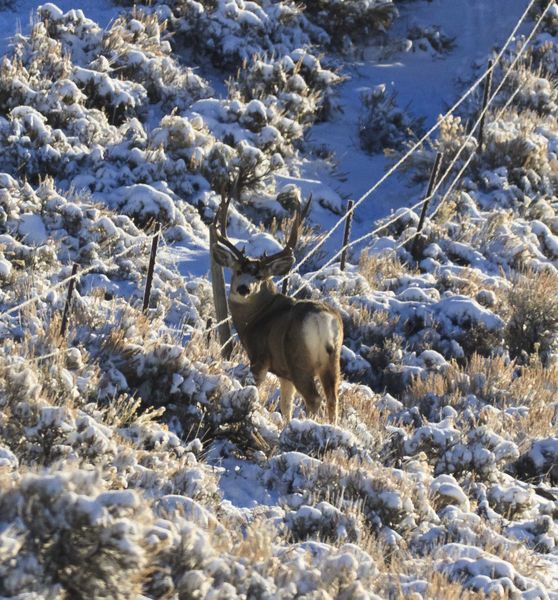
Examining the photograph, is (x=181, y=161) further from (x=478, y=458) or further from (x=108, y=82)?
(x=478, y=458)

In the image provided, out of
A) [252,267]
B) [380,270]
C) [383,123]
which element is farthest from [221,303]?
[383,123]

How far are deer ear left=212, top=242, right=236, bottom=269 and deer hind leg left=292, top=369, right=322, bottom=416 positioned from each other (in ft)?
3.90

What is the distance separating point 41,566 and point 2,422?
9.00ft

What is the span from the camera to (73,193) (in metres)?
14.1

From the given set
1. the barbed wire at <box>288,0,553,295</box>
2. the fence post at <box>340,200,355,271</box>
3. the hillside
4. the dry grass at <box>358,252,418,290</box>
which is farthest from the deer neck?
the dry grass at <box>358,252,418,290</box>

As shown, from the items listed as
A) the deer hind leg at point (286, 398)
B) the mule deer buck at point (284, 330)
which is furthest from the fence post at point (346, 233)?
the deer hind leg at point (286, 398)

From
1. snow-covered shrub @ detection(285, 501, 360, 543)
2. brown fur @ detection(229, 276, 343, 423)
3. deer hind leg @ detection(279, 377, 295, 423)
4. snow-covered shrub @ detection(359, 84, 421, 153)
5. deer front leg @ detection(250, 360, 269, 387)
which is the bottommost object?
snow-covered shrub @ detection(359, 84, 421, 153)

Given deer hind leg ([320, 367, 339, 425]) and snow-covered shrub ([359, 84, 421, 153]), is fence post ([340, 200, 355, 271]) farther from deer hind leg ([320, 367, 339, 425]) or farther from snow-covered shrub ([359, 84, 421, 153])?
deer hind leg ([320, 367, 339, 425])

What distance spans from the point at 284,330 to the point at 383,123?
10762 millimetres

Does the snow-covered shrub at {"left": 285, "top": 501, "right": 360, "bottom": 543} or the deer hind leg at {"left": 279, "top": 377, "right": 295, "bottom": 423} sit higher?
the snow-covered shrub at {"left": 285, "top": 501, "right": 360, "bottom": 543}

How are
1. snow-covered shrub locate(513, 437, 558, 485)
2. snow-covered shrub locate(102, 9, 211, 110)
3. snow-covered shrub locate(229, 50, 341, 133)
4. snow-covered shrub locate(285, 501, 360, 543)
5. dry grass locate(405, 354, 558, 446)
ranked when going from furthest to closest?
snow-covered shrub locate(229, 50, 341, 133) → snow-covered shrub locate(102, 9, 211, 110) → dry grass locate(405, 354, 558, 446) → snow-covered shrub locate(513, 437, 558, 485) → snow-covered shrub locate(285, 501, 360, 543)

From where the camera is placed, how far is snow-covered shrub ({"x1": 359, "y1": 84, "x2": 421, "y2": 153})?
1877cm

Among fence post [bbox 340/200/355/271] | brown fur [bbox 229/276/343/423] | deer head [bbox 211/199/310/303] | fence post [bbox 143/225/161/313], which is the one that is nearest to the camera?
brown fur [bbox 229/276/343/423]

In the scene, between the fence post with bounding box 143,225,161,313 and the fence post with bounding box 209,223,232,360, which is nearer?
the fence post with bounding box 209,223,232,360
